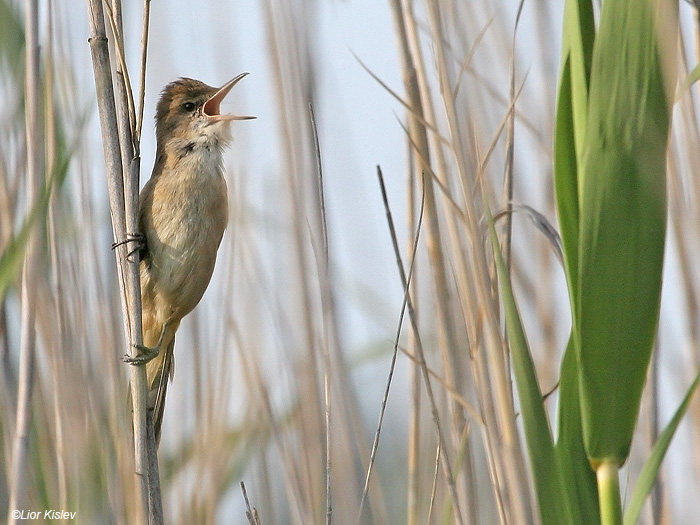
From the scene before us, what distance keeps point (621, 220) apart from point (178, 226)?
126cm

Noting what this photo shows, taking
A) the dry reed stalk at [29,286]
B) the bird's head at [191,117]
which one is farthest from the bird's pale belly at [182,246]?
the dry reed stalk at [29,286]

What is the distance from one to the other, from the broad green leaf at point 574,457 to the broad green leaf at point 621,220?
0.03 metres

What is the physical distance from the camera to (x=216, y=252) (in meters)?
2.07

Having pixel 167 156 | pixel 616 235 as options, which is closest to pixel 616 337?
pixel 616 235

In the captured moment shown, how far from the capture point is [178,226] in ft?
6.37

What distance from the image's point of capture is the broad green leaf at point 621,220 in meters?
0.86

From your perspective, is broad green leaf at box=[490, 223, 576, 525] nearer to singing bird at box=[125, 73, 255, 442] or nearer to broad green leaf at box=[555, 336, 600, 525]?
broad green leaf at box=[555, 336, 600, 525]

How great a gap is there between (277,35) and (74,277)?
2.05ft

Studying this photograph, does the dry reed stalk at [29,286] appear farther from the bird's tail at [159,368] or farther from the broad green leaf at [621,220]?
the broad green leaf at [621,220]

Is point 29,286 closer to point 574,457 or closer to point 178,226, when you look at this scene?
point 178,226

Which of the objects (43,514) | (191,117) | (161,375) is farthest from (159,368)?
(191,117)

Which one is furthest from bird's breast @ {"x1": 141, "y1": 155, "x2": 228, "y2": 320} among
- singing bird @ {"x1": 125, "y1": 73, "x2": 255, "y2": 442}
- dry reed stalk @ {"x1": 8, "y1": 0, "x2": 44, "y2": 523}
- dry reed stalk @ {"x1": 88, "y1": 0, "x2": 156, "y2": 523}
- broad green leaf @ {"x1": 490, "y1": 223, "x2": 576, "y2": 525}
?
broad green leaf @ {"x1": 490, "y1": 223, "x2": 576, "y2": 525}

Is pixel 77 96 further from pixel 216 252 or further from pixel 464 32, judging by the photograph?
pixel 464 32

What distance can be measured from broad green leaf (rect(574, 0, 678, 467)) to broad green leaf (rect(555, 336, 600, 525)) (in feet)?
0.08
